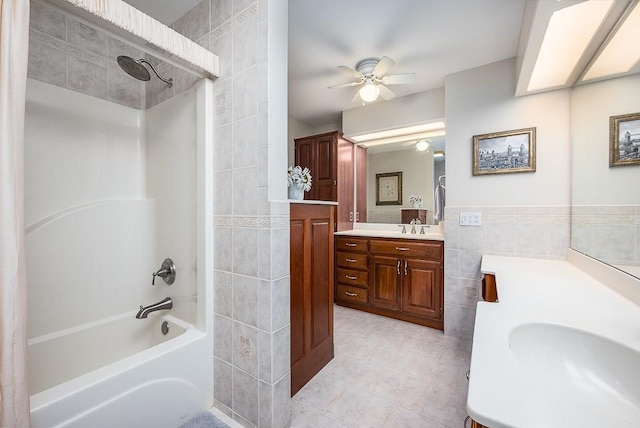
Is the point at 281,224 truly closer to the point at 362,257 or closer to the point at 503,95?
the point at 362,257

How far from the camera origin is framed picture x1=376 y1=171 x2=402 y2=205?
3303 mm

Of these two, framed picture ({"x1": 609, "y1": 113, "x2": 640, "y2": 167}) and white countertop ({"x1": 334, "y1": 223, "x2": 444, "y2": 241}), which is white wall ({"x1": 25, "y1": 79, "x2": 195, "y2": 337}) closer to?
white countertop ({"x1": 334, "y1": 223, "x2": 444, "y2": 241})

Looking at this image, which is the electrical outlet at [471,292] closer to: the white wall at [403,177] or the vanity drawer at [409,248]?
the vanity drawer at [409,248]

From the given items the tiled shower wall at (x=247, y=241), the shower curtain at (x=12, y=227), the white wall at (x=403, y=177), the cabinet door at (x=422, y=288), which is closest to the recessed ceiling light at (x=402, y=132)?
the white wall at (x=403, y=177)

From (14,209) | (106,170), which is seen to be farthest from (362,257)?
(14,209)

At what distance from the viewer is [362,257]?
9.71 feet

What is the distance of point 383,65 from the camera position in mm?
2074

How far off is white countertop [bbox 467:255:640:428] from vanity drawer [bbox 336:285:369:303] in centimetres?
173

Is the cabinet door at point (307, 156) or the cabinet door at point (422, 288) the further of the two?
the cabinet door at point (307, 156)

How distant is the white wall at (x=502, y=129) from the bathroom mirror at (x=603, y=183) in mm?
125

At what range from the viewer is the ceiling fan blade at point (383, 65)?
A: 1.99 meters

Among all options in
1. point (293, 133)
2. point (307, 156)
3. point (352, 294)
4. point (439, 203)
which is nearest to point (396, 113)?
point (439, 203)

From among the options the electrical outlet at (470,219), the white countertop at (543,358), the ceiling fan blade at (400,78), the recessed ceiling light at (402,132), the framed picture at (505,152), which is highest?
the ceiling fan blade at (400,78)

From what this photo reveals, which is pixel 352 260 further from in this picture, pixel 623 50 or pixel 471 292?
pixel 623 50
